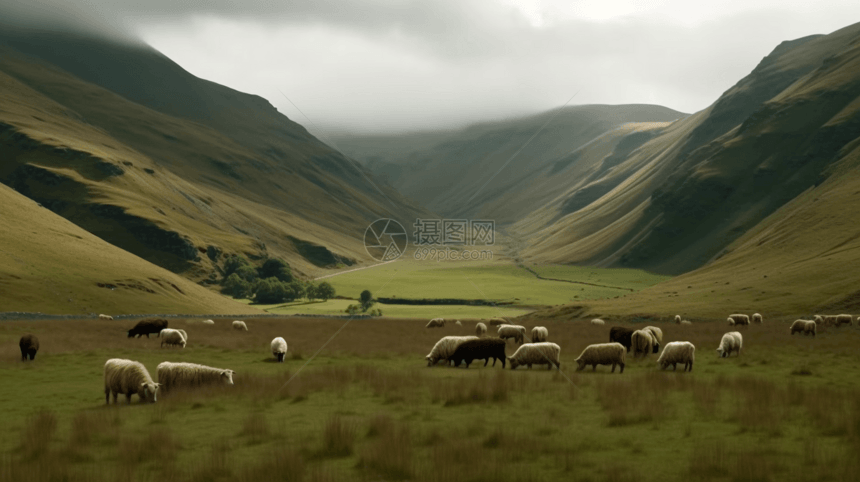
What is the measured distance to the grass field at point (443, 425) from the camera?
1277 centimetres

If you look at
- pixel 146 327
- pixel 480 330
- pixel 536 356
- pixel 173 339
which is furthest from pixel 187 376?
pixel 480 330

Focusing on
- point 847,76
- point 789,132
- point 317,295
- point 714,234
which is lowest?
point 317,295

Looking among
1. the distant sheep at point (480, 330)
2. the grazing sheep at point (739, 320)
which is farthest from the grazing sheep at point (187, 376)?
the grazing sheep at point (739, 320)

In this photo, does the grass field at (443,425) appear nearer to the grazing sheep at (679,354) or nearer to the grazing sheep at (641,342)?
the grazing sheep at (679,354)

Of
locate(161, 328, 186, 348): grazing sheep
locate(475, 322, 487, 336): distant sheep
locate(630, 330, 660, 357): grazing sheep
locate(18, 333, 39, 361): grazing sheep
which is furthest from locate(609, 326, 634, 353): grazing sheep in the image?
locate(18, 333, 39, 361): grazing sheep

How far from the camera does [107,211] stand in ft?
538

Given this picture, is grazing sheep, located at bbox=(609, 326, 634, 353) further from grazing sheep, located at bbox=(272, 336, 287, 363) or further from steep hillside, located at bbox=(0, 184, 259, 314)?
steep hillside, located at bbox=(0, 184, 259, 314)

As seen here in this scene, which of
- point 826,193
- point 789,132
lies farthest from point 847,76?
point 826,193

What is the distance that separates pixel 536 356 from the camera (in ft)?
97.8

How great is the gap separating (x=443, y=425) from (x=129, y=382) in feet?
36.5

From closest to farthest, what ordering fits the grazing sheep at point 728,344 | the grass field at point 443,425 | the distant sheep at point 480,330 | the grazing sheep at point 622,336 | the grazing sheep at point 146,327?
the grass field at point 443,425, the grazing sheep at point 728,344, the grazing sheep at point 622,336, the grazing sheep at point 146,327, the distant sheep at point 480,330

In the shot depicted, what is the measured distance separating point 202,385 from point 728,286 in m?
93.9

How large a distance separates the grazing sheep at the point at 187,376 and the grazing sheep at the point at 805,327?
137 ft

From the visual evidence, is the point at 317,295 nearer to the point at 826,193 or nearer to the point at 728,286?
the point at 728,286
